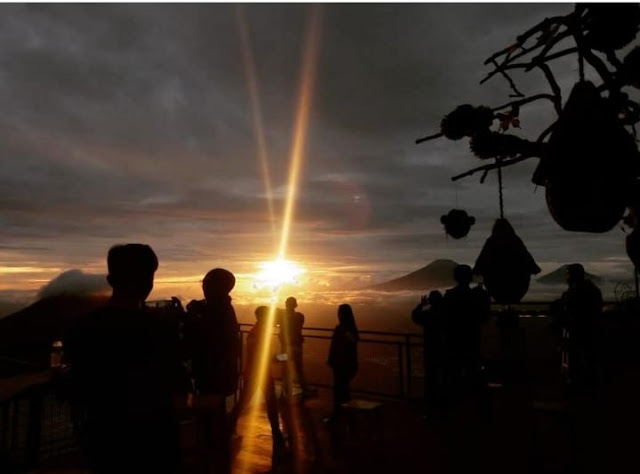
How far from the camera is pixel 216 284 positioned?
4523mm

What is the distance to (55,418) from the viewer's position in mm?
7652

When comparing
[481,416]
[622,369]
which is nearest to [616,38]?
[481,416]

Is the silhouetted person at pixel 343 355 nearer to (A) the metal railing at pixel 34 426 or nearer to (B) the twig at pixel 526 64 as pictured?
(A) the metal railing at pixel 34 426

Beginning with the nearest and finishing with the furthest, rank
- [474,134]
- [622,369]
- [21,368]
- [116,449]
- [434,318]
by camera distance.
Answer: [474,134]
[116,449]
[21,368]
[434,318]
[622,369]

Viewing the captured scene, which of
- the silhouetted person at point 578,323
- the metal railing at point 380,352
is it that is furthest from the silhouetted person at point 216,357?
the silhouetted person at point 578,323

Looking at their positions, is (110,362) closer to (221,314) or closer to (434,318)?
(221,314)

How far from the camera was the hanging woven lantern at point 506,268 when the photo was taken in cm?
202

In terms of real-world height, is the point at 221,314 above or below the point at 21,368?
above

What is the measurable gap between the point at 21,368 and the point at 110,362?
3.64m

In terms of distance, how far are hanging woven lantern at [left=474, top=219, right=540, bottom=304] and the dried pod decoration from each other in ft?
1.70

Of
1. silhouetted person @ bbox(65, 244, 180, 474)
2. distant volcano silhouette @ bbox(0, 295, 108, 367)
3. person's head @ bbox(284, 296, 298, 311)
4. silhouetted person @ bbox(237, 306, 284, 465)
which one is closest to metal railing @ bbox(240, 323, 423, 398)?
silhouetted person @ bbox(237, 306, 284, 465)

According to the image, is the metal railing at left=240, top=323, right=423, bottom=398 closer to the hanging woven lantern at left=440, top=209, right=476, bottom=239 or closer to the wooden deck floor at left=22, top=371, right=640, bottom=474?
the wooden deck floor at left=22, top=371, right=640, bottom=474

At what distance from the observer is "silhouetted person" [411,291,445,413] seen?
7.24m

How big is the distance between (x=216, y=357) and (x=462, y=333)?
3.57m
